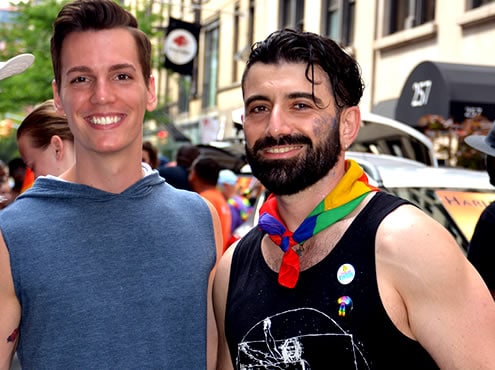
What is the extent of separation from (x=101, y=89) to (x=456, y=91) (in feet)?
34.6

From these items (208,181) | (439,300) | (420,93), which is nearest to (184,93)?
(420,93)

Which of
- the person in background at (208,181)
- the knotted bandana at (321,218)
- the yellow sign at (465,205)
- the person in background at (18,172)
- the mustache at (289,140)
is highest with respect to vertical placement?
the mustache at (289,140)

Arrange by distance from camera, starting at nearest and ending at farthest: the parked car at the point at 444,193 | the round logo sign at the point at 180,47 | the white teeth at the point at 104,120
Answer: the white teeth at the point at 104,120, the parked car at the point at 444,193, the round logo sign at the point at 180,47

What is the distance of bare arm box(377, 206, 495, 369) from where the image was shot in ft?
7.94

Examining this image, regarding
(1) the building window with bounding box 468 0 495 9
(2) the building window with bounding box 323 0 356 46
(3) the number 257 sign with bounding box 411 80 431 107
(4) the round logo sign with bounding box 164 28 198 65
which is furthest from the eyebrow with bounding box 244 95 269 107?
(4) the round logo sign with bounding box 164 28 198 65

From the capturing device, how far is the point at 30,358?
2807 mm

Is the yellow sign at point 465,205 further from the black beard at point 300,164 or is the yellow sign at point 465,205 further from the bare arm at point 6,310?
the bare arm at point 6,310

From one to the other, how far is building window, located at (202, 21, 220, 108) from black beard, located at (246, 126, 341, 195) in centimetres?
2866

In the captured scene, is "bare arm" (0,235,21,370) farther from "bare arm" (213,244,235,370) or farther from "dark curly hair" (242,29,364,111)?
"dark curly hair" (242,29,364,111)

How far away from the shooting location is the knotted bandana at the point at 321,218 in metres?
2.69

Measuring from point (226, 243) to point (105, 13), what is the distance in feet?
17.0

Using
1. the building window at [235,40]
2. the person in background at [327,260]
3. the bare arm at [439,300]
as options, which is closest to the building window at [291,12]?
the building window at [235,40]

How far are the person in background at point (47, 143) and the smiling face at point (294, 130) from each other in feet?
3.91

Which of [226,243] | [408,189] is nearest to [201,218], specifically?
[408,189]
